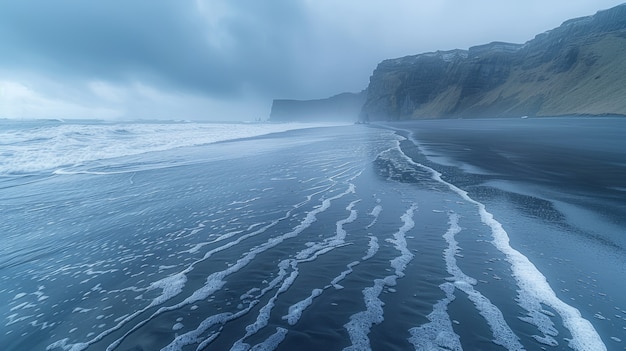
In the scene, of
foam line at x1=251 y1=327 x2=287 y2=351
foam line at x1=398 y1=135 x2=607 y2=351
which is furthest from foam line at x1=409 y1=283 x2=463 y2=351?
foam line at x1=251 y1=327 x2=287 y2=351

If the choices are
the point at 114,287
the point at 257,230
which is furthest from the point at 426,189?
the point at 114,287

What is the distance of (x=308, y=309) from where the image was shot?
4.44 m

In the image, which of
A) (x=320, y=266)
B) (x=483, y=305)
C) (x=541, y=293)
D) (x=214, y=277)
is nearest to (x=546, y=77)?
(x=541, y=293)

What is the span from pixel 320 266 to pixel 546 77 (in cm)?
16747

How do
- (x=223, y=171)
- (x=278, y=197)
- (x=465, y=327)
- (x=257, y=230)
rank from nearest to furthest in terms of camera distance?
(x=465, y=327)
(x=257, y=230)
(x=278, y=197)
(x=223, y=171)

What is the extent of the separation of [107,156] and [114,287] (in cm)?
2359

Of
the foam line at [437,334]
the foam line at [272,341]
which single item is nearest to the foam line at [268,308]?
the foam line at [272,341]

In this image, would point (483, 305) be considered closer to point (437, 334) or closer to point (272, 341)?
point (437, 334)

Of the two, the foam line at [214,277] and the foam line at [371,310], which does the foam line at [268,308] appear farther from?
the foam line at [371,310]

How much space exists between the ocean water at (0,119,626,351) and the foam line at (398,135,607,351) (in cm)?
3

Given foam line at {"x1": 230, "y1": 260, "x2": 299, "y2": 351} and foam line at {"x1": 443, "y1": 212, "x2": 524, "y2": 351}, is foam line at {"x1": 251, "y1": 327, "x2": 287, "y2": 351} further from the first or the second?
foam line at {"x1": 443, "y1": 212, "x2": 524, "y2": 351}

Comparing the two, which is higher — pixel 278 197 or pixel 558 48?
pixel 558 48

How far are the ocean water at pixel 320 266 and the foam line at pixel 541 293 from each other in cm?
3

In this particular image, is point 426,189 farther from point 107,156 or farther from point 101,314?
point 107,156
